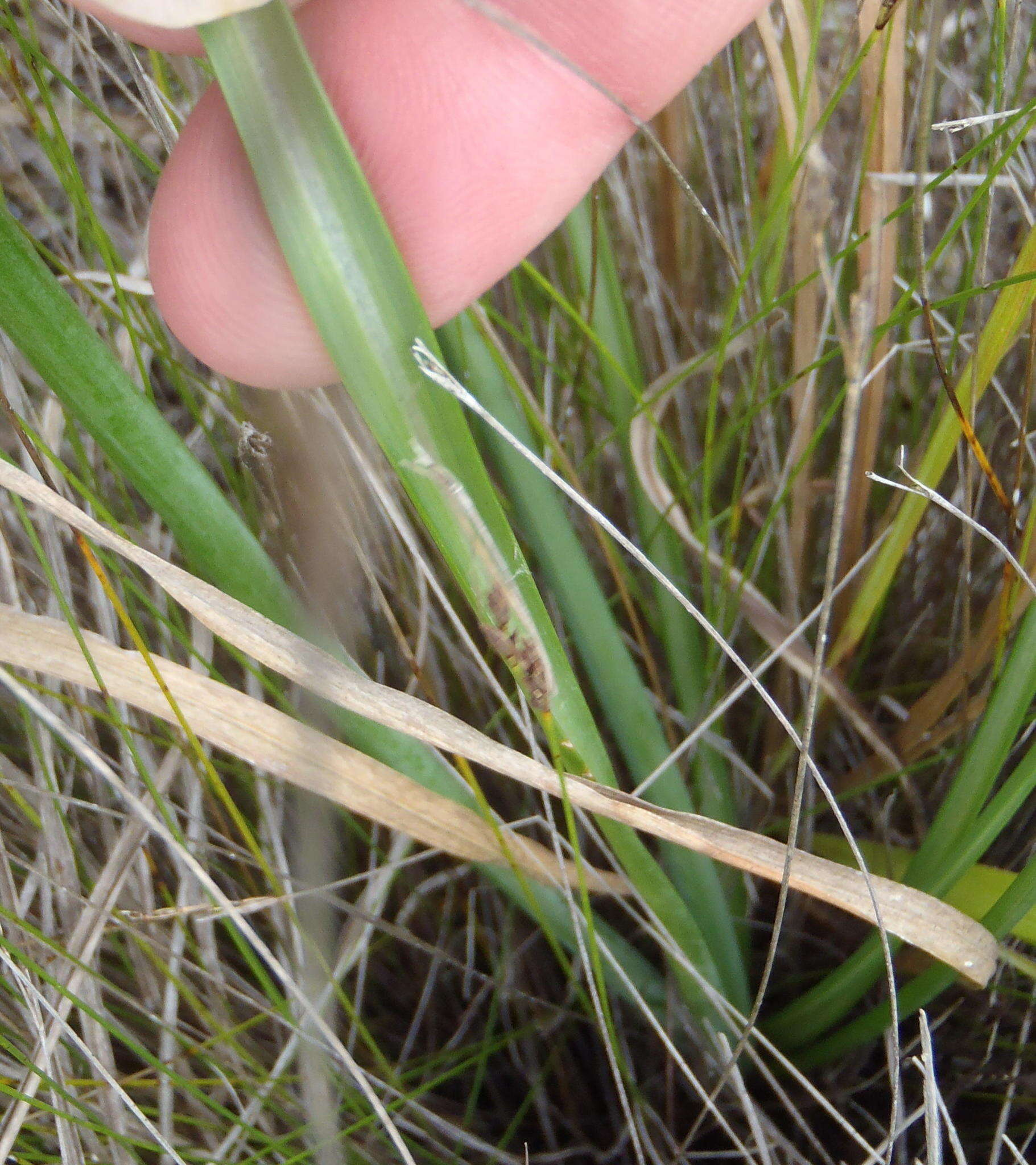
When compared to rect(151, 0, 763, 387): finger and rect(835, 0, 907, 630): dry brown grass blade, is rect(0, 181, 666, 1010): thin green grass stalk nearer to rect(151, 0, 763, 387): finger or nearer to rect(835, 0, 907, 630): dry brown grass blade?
rect(151, 0, 763, 387): finger

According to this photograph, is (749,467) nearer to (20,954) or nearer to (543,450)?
(543,450)

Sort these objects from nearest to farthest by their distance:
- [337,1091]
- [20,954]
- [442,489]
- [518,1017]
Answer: [442,489] → [20,954] → [337,1091] → [518,1017]

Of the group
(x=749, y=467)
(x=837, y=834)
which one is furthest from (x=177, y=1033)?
(x=749, y=467)

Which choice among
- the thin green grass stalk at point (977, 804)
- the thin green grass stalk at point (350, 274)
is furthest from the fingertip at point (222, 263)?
the thin green grass stalk at point (977, 804)

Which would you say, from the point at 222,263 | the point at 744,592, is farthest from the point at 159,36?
the point at 744,592

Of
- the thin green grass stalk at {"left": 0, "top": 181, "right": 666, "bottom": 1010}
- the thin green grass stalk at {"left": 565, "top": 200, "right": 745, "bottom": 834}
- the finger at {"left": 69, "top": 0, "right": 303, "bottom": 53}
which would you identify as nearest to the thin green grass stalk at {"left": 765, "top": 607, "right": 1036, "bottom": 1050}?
the thin green grass stalk at {"left": 565, "top": 200, "right": 745, "bottom": 834}

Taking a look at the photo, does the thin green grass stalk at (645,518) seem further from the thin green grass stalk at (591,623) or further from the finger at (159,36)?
the finger at (159,36)

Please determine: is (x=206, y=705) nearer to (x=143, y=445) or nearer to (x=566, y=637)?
(x=143, y=445)
